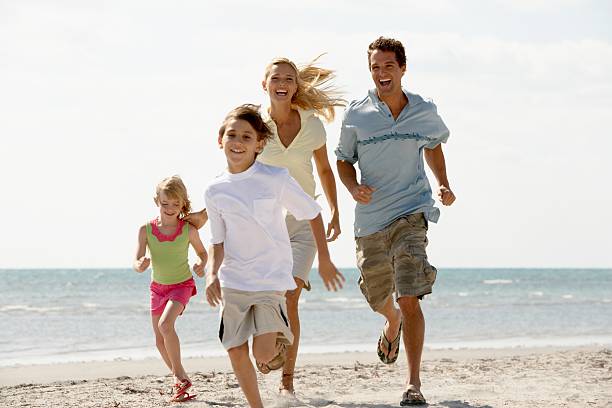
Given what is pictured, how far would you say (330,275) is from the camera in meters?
4.97

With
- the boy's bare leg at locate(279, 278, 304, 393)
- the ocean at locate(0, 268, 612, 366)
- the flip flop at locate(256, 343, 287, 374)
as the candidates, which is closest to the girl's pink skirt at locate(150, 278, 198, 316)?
the boy's bare leg at locate(279, 278, 304, 393)

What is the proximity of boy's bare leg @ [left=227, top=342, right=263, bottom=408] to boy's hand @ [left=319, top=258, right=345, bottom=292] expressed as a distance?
562 mm

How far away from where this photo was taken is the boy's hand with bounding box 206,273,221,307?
4.82 metres

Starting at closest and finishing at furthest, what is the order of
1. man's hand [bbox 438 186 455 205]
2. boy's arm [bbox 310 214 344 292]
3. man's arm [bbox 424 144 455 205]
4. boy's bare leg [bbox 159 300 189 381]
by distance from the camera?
boy's arm [bbox 310 214 344 292] < man's hand [bbox 438 186 455 205] < man's arm [bbox 424 144 455 205] < boy's bare leg [bbox 159 300 189 381]

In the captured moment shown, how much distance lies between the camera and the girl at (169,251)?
6.87m

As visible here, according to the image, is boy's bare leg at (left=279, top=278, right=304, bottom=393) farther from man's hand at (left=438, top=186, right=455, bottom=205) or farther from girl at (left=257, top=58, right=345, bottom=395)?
man's hand at (left=438, top=186, right=455, bottom=205)

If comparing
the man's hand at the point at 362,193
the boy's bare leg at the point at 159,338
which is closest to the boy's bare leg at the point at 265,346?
the man's hand at the point at 362,193

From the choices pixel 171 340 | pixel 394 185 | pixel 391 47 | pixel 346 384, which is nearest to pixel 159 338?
pixel 171 340

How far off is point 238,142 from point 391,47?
1.63 m

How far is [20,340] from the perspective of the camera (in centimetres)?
1426

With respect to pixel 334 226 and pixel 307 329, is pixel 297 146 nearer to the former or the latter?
pixel 334 226

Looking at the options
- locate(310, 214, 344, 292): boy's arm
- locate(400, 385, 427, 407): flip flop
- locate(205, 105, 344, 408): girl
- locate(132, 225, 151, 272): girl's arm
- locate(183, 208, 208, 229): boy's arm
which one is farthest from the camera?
locate(183, 208, 208, 229): boy's arm

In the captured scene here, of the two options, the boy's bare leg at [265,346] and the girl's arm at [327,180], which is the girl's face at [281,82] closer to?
the girl's arm at [327,180]

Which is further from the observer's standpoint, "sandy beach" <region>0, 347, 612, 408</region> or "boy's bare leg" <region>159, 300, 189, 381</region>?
"boy's bare leg" <region>159, 300, 189, 381</region>
